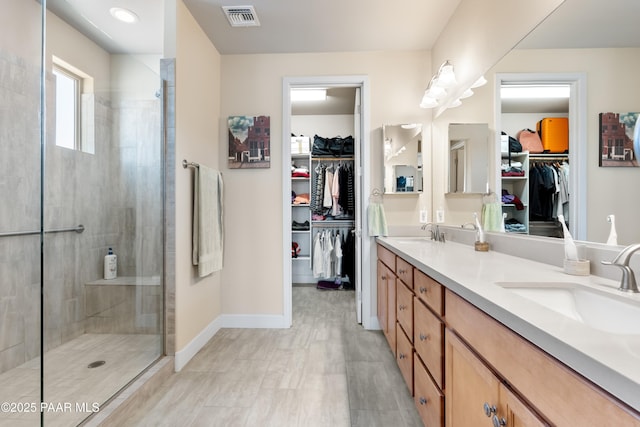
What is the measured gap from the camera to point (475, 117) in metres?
2.00

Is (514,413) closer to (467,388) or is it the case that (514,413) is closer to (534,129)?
(467,388)

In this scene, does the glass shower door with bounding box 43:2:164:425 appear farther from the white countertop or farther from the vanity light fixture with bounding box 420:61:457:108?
the vanity light fixture with bounding box 420:61:457:108

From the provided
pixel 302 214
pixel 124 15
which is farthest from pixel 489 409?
pixel 302 214

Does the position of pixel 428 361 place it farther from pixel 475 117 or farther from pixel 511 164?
pixel 475 117

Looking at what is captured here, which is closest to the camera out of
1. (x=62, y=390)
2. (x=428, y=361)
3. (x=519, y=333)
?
(x=519, y=333)

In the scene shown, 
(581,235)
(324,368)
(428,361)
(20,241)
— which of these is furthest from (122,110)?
(581,235)

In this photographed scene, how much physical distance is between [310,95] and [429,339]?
3.16 metres

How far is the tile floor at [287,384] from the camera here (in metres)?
1.61

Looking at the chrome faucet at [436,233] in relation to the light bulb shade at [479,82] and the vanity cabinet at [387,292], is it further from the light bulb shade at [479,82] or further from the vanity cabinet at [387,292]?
the light bulb shade at [479,82]

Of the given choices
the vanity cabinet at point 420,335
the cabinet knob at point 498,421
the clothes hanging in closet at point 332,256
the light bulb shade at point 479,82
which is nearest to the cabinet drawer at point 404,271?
the vanity cabinet at point 420,335

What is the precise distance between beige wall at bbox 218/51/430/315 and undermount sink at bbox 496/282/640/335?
6.05ft

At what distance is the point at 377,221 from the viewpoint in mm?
2750

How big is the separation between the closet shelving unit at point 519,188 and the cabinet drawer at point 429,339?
69 centimetres

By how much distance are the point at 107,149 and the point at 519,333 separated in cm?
275
